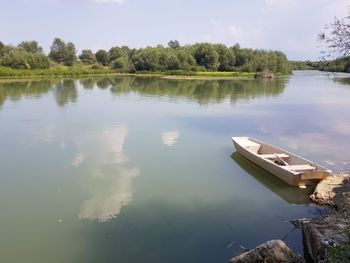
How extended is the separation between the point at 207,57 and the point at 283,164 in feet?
258

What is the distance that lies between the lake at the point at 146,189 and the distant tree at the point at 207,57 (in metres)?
66.9

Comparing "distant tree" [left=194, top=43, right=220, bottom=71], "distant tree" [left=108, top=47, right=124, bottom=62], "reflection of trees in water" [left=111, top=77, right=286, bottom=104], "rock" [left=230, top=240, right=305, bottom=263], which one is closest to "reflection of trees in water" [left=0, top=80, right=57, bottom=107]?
"reflection of trees in water" [left=111, top=77, right=286, bottom=104]

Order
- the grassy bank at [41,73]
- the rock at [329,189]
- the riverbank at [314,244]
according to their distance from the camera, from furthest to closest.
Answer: the grassy bank at [41,73], the rock at [329,189], the riverbank at [314,244]

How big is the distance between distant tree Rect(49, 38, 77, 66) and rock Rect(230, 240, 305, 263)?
3847 inches

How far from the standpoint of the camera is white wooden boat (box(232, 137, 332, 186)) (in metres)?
11.7

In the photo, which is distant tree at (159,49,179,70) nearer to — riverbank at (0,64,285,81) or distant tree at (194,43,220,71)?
riverbank at (0,64,285,81)

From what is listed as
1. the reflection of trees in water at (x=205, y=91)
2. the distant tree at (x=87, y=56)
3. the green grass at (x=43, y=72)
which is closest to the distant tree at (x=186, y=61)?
the green grass at (x=43, y=72)

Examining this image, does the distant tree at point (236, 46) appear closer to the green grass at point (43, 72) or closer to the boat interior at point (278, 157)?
the green grass at point (43, 72)

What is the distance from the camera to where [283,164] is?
523 inches

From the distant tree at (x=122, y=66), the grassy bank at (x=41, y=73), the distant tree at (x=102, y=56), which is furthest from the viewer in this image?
the distant tree at (x=102, y=56)

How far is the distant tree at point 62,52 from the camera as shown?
9738cm

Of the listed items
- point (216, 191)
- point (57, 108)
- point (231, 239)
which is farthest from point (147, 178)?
point (57, 108)

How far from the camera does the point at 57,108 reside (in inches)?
1176

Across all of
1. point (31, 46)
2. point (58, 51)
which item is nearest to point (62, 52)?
point (58, 51)
